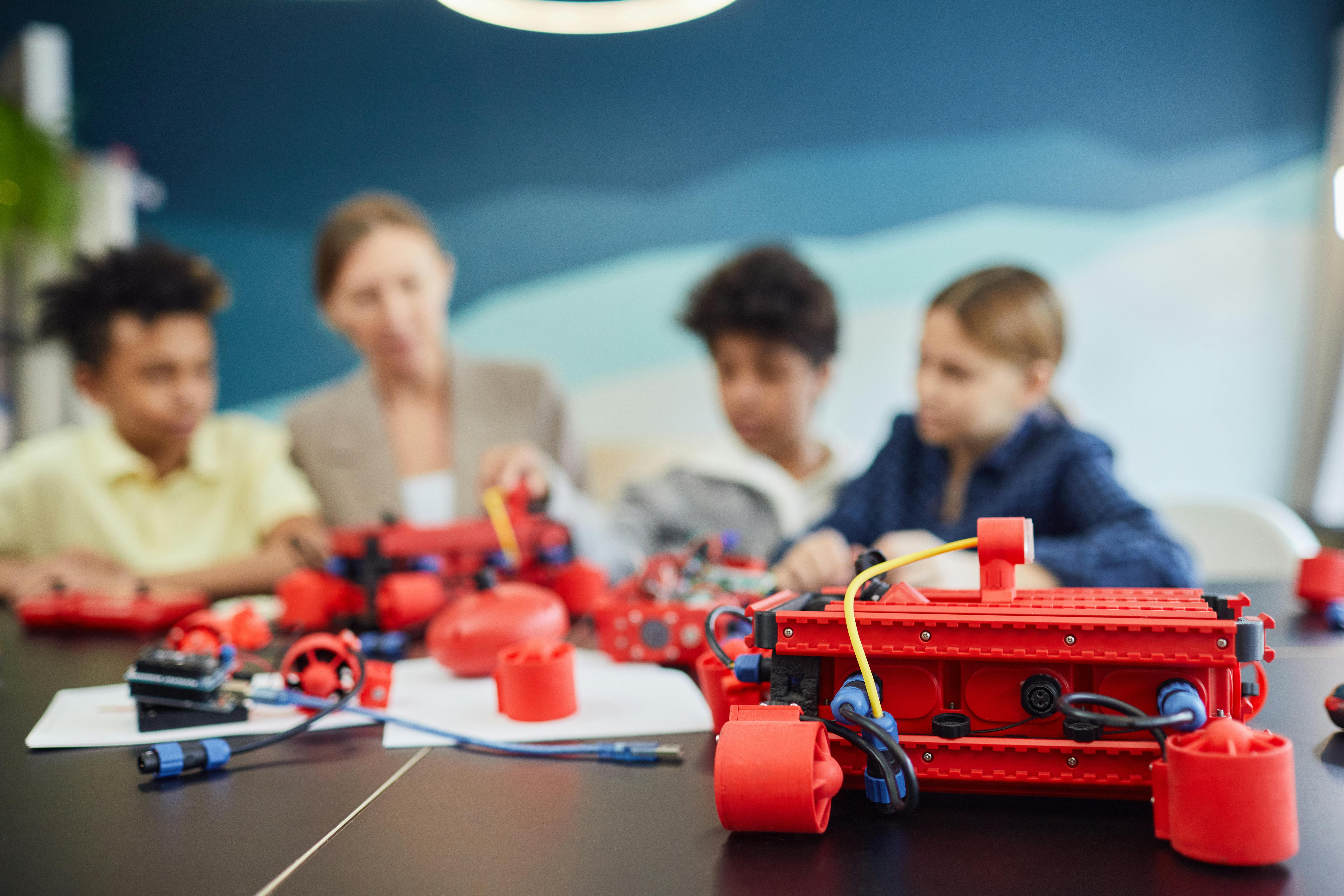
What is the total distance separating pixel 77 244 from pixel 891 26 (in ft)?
7.54

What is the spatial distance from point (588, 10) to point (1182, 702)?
128 centimetres

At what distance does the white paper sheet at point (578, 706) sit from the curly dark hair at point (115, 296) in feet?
4.73

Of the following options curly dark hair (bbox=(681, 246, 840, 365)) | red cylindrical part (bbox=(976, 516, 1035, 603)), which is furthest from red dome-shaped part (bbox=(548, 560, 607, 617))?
curly dark hair (bbox=(681, 246, 840, 365))

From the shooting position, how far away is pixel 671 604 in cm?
96

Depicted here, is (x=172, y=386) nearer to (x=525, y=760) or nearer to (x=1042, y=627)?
(x=525, y=760)

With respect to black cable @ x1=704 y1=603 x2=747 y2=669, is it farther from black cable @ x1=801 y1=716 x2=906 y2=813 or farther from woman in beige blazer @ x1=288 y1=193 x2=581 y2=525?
woman in beige blazer @ x1=288 y1=193 x2=581 y2=525

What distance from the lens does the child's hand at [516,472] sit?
1.43 m

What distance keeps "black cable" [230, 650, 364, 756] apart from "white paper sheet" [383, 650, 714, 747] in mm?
39

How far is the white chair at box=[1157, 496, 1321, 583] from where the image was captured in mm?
1706

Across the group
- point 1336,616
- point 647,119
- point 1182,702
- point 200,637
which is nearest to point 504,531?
point 200,637

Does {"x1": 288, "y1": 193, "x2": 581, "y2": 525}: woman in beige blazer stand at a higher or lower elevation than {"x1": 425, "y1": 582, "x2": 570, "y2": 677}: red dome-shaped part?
higher

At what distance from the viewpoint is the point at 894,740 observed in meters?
0.51

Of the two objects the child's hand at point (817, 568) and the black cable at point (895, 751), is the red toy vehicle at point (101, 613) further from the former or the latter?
the black cable at point (895, 751)

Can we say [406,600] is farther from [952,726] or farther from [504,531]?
[952,726]
